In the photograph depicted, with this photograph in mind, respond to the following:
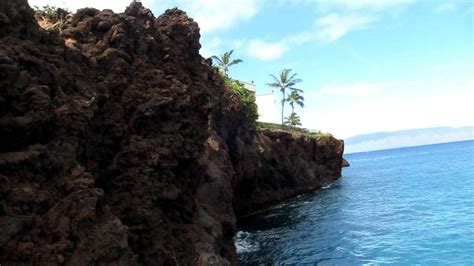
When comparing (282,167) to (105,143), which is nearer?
(105,143)

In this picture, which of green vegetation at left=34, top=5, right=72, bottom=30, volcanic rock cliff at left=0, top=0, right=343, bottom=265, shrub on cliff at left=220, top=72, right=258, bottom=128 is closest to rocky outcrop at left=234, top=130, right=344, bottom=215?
shrub on cliff at left=220, top=72, right=258, bottom=128

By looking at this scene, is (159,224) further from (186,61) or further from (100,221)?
(186,61)

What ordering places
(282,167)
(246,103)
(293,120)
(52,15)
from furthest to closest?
(293,120), (282,167), (246,103), (52,15)

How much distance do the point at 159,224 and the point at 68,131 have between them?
4.48 m

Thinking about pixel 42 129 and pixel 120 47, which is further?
pixel 120 47

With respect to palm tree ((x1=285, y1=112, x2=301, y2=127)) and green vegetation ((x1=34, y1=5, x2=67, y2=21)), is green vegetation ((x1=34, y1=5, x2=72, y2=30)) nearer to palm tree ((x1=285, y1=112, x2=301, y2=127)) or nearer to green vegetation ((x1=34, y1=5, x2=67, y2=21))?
green vegetation ((x1=34, y1=5, x2=67, y2=21))

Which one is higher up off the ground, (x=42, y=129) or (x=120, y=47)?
(x=120, y=47)

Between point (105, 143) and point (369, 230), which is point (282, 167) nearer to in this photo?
point (369, 230)

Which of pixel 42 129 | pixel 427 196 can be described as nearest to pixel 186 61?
pixel 42 129

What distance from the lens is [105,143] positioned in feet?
47.4

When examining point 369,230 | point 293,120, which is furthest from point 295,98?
point 369,230

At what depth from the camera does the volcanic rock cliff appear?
10328 mm

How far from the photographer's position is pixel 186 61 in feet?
67.3

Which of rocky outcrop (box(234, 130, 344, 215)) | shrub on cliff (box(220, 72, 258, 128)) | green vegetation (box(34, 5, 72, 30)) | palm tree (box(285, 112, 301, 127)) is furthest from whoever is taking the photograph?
palm tree (box(285, 112, 301, 127))
